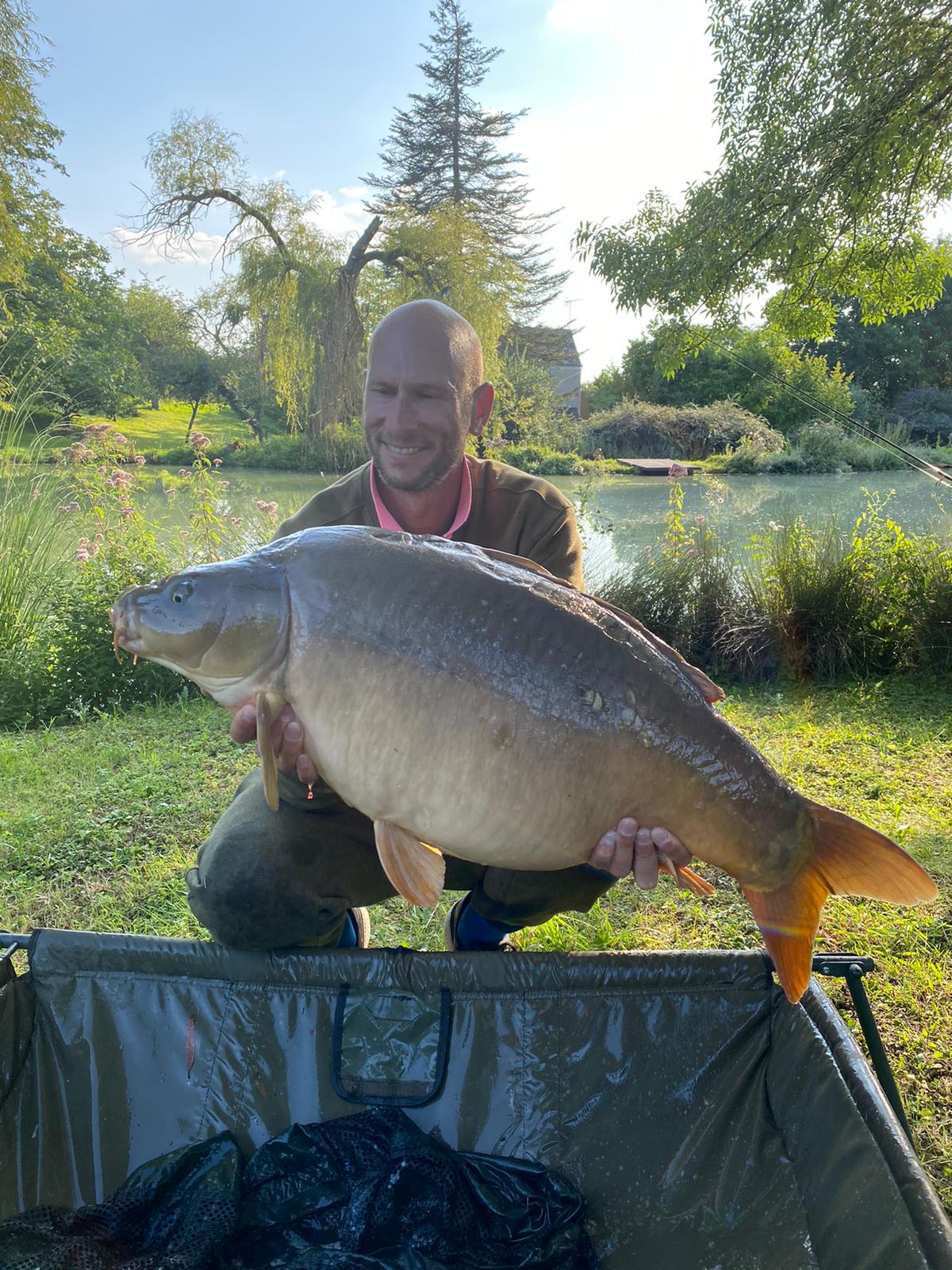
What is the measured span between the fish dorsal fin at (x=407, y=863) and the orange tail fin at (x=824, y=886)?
0.43m

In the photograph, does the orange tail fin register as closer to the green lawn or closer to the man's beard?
the man's beard

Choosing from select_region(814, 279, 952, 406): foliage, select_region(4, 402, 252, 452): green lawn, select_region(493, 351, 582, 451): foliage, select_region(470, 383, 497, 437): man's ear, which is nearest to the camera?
select_region(470, 383, 497, 437): man's ear

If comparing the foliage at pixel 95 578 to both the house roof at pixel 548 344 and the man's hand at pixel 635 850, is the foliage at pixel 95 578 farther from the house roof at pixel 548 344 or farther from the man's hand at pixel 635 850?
the house roof at pixel 548 344

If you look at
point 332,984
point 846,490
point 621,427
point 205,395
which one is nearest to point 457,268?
point 846,490

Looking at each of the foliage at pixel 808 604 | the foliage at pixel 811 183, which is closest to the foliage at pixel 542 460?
the foliage at pixel 811 183

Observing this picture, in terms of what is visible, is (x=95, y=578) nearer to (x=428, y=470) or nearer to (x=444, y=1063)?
(x=428, y=470)

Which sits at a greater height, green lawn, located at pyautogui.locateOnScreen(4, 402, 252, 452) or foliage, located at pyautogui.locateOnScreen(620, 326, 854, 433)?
foliage, located at pyautogui.locateOnScreen(620, 326, 854, 433)

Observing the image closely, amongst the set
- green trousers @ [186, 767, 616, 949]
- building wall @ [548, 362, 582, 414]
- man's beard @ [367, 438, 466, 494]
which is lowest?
green trousers @ [186, 767, 616, 949]

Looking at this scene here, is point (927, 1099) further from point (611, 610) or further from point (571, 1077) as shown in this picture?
point (611, 610)

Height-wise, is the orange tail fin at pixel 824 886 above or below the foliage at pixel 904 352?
below

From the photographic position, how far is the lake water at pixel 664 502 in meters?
5.69

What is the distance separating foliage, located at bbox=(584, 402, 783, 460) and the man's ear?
17.2m

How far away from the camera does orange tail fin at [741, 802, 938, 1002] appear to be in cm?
105

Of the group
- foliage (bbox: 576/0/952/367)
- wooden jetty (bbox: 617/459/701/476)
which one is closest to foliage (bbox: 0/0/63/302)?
foliage (bbox: 576/0/952/367)
